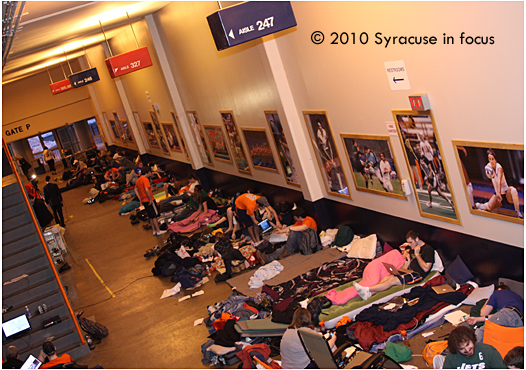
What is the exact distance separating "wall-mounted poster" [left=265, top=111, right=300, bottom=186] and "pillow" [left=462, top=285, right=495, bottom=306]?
5.15 metres

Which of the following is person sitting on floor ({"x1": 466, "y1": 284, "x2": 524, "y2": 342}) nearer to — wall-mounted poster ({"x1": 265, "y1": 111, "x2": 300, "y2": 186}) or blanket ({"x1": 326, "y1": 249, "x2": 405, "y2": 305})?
blanket ({"x1": 326, "y1": 249, "x2": 405, "y2": 305})

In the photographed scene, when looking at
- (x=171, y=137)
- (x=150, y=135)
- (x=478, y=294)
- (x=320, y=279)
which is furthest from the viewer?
(x=150, y=135)

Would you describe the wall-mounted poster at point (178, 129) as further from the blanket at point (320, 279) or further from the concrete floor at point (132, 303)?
the blanket at point (320, 279)

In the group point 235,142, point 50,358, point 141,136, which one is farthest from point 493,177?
point 141,136

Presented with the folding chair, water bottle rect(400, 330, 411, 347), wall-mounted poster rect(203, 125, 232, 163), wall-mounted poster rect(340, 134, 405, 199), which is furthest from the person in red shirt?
the folding chair

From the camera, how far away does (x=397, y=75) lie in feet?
23.9

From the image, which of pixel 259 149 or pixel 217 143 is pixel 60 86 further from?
pixel 259 149

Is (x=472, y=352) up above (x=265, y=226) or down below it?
below

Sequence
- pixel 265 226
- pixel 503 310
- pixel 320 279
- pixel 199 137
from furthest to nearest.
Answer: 1. pixel 199 137
2. pixel 265 226
3. pixel 320 279
4. pixel 503 310

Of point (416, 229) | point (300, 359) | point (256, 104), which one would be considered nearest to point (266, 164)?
point (256, 104)

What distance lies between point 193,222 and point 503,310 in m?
10.4

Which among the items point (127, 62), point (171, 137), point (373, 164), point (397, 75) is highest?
point (127, 62)

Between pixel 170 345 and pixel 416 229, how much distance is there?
15.2 feet

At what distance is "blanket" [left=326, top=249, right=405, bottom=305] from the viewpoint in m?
8.28
